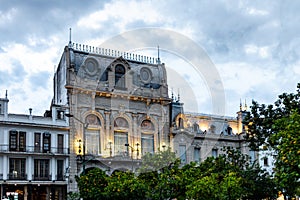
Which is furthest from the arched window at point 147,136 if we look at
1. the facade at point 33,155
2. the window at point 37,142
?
the window at point 37,142

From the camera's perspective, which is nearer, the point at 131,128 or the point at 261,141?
the point at 261,141

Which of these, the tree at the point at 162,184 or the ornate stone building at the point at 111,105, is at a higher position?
the ornate stone building at the point at 111,105

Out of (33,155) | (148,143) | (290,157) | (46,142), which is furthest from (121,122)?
(290,157)

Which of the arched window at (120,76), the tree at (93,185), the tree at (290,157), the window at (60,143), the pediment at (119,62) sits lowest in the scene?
the tree at (93,185)

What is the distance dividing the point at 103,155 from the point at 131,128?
5728 mm

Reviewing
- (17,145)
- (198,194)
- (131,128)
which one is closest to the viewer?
(198,194)

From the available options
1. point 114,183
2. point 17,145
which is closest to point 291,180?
point 114,183

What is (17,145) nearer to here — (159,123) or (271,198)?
(159,123)

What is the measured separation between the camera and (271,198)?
50.0 metres

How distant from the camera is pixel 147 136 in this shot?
213 ft

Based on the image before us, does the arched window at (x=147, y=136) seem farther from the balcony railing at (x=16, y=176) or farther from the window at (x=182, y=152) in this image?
the balcony railing at (x=16, y=176)

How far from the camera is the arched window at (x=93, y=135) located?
59.9 meters

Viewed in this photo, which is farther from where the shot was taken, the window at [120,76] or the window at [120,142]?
the window at [120,76]

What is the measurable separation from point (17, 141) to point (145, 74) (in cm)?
2045
